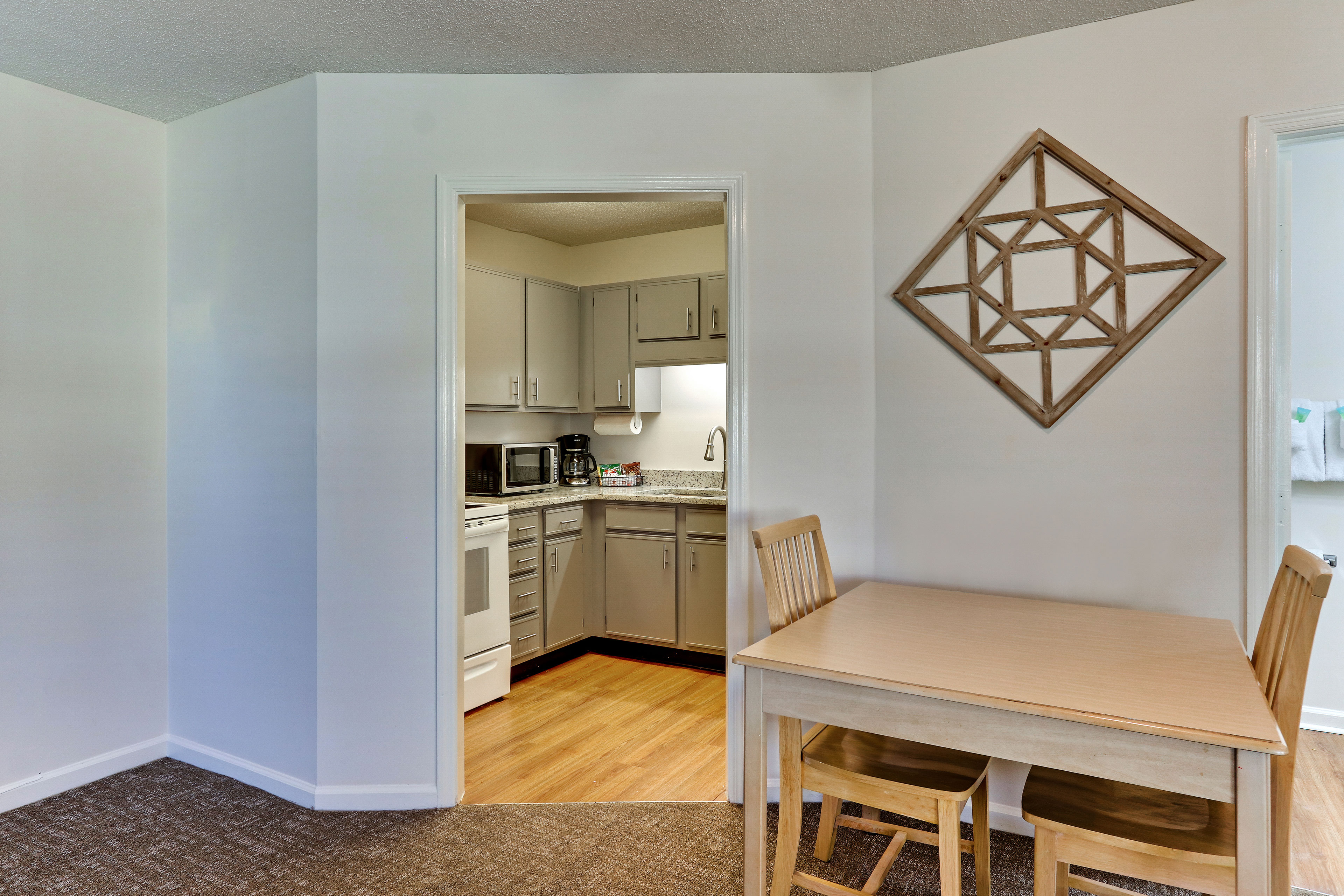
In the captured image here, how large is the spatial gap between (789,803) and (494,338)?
3.02 m

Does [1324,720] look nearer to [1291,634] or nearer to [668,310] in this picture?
[1291,634]

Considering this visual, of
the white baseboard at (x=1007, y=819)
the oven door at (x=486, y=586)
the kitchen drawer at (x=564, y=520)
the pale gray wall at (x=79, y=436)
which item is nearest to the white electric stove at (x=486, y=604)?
the oven door at (x=486, y=586)

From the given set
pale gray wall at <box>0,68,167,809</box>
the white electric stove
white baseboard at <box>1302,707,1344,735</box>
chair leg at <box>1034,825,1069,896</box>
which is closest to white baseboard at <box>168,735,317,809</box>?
pale gray wall at <box>0,68,167,809</box>

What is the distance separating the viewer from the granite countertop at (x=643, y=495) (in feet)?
13.2

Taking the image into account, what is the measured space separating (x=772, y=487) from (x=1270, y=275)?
4.90 feet

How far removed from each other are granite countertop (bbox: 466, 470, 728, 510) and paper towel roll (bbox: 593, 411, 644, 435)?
0.94ft

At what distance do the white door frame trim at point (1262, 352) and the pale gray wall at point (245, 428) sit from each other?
2.77m

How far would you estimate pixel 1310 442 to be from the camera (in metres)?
3.17

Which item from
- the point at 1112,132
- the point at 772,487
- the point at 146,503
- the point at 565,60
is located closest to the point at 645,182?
the point at 565,60

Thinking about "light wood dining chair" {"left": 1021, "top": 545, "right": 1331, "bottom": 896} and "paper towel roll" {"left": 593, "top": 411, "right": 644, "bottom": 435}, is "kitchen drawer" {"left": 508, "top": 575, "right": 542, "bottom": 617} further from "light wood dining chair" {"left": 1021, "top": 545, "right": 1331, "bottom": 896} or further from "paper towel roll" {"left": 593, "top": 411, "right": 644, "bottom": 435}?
"light wood dining chair" {"left": 1021, "top": 545, "right": 1331, "bottom": 896}

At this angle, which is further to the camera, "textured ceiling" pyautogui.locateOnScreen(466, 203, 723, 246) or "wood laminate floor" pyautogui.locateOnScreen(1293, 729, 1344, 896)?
"textured ceiling" pyautogui.locateOnScreen(466, 203, 723, 246)

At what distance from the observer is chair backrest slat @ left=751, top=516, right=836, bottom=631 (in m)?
2.01

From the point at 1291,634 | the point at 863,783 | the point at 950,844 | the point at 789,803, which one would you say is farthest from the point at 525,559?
the point at 1291,634

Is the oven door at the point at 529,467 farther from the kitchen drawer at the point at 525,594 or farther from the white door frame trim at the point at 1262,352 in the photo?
the white door frame trim at the point at 1262,352
